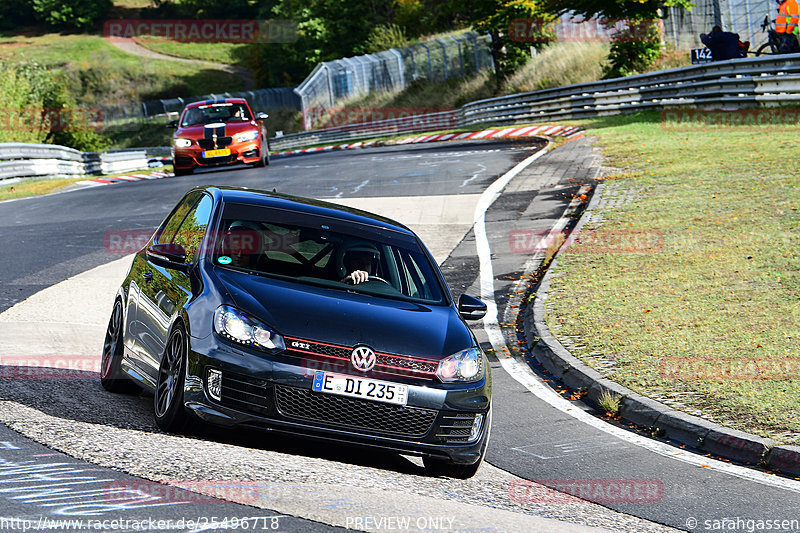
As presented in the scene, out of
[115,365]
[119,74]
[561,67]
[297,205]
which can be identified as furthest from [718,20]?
[119,74]

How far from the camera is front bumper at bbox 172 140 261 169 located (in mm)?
26672

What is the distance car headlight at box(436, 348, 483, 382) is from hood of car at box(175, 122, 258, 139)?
20792mm

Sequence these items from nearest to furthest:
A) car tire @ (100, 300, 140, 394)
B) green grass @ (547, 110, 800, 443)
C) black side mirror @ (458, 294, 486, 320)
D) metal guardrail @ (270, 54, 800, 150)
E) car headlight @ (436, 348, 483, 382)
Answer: car headlight @ (436, 348, 483, 382) < black side mirror @ (458, 294, 486, 320) < car tire @ (100, 300, 140, 394) < green grass @ (547, 110, 800, 443) < metal guardrail @ (270, 54, 800, 150)

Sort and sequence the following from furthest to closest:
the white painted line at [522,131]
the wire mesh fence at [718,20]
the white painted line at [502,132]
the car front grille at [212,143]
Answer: the wire mesh fence at [718,20] < the white painted line at [502,132] < the white painted line at [522,131] < the car front grille at [212,143]

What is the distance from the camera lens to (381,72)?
63656mm

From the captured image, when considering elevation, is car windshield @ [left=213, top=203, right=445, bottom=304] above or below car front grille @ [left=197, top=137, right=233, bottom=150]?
above

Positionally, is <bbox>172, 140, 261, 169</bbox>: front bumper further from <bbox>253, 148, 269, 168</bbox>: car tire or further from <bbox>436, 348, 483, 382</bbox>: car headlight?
<bbox>436, 348, 483, 382</bbox>: car headlight

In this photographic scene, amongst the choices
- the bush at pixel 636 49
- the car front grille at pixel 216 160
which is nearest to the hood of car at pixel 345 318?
the car front grille at pixel 216 160

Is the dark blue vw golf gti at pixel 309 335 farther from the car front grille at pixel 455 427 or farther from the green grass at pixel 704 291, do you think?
the green grass at pixel 704 291

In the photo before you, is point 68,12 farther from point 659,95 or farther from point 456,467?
point 456,467

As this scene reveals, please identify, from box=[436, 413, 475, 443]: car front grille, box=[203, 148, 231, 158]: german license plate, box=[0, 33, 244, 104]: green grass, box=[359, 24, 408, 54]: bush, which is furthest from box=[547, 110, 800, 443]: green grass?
box=[0, 33, 244, 104]: green grass

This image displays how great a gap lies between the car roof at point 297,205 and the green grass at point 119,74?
96.1 meters

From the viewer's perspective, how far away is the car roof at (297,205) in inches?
298

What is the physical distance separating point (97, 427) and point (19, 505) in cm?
173
